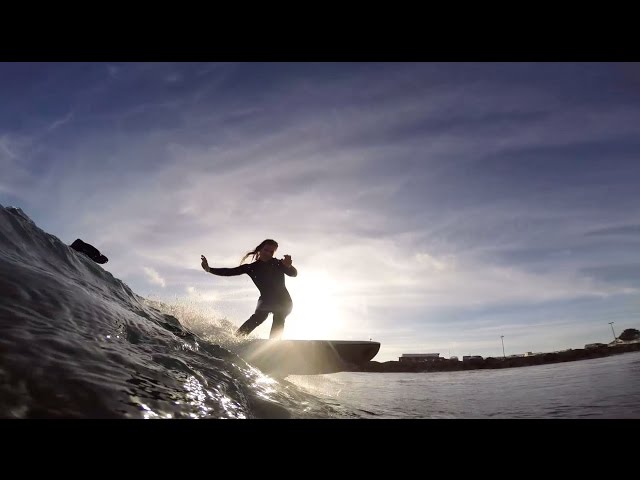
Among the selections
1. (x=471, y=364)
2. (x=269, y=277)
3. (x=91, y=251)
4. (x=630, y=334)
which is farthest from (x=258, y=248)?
(x=630, y=334)

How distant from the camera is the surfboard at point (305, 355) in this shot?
577cm

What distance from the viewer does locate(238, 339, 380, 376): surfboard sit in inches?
227

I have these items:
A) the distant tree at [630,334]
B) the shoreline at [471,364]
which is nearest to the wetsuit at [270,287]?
the shoreline at [471,364]

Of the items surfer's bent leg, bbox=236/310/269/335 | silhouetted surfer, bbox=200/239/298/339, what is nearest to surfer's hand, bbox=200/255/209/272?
silhouetted surfer, bbox=200/239/298/339

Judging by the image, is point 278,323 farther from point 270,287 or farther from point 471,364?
point 471,364

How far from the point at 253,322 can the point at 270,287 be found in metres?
0.89

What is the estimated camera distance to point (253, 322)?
7457mm

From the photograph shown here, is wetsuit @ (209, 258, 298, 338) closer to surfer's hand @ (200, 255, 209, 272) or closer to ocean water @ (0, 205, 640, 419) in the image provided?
surfer's hand @ (200, 255, 209, 272)

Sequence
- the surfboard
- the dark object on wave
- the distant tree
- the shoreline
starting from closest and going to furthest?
1. the dark object on wave
2. the surfboard
3. the shoreline
4. the distant tree

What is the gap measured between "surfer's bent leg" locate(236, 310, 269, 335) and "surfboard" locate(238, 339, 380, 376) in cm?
87

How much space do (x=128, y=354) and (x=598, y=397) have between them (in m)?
4.84
